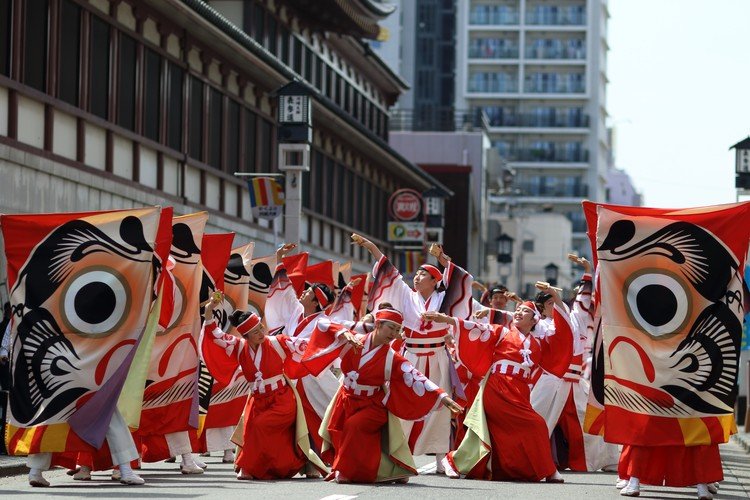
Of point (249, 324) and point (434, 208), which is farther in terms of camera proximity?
point (434, 208)

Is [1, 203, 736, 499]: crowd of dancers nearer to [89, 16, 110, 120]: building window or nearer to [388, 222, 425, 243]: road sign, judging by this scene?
[89, 16, 110, 120]: building window

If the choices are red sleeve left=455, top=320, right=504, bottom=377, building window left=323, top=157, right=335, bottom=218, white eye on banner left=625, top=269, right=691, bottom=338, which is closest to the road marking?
red sleeve left=455, top=320, right=504, bottom=377

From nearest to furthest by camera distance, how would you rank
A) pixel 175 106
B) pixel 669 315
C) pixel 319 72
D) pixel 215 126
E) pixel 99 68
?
pixel 669 315, pixel 99 68, pixel 175 106, pixel 215 126, pixel 319 72

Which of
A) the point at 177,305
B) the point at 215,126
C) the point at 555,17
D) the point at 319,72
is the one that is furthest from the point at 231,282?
the point at 555,17

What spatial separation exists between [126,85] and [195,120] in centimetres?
409

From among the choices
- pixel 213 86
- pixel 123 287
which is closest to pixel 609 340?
pixel 123 287

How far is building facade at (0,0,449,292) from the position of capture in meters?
21.8

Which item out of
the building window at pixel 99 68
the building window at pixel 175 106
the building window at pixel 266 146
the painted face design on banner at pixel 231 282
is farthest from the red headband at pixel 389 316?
the building window at pixel 266 146

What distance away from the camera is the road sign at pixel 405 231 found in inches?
1612

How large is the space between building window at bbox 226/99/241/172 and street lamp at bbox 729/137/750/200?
9.36 metres

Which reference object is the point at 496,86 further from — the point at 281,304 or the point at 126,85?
the point at 281,304

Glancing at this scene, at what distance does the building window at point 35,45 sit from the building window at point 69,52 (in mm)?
557

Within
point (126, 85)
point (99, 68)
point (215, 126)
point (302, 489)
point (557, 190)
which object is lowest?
point (302, 489)

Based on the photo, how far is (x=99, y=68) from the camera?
80.9 ft
